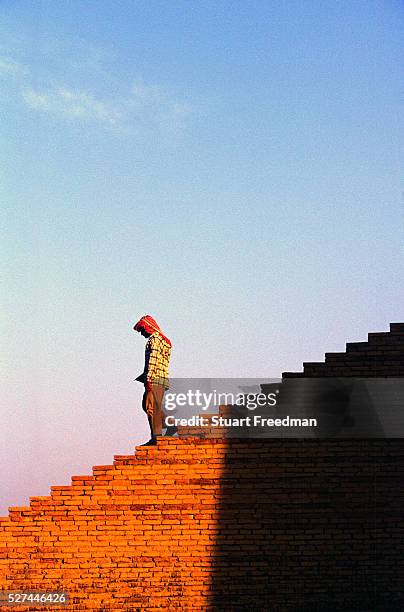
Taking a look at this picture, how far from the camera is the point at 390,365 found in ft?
38.7

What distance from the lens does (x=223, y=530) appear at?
11.2 metres

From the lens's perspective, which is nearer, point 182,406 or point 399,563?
point 399,563

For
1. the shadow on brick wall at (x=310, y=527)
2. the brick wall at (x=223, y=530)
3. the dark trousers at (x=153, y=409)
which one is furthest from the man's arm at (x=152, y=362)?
the shadow on brick wall at (x=310, y=527)

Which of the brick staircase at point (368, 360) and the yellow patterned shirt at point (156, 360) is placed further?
the yellow patterned shirt at point (156, 360)

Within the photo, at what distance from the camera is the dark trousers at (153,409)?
11.9 metres

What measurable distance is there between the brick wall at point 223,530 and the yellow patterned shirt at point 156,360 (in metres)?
0.87

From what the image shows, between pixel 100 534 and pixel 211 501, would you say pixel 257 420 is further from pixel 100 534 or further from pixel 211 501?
pixel 100 534

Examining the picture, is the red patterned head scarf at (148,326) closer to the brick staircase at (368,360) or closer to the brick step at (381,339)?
the brick staircase at (368,360)

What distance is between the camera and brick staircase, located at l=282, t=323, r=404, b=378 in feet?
38.7

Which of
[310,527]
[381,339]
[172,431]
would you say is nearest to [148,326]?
[172,431]

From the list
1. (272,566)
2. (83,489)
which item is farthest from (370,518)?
(83,489)

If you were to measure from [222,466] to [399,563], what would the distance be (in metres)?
2.47

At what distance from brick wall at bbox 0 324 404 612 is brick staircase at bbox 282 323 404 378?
2.98 ft

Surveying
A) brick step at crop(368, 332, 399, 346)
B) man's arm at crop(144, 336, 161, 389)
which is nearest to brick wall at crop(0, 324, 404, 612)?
man's arm at crop(144, 336, 161, 389)
